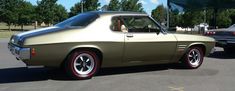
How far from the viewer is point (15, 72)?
947 centimetres

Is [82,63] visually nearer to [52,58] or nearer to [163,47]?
[52,58]

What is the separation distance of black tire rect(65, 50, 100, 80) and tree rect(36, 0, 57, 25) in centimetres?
5271

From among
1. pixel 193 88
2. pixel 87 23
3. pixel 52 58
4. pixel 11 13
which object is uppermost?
pixel 11 13

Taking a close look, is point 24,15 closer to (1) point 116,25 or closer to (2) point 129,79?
(1) point 116,25

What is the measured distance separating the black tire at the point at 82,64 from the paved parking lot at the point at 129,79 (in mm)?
157

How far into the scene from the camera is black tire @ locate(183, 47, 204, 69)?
33.0ft

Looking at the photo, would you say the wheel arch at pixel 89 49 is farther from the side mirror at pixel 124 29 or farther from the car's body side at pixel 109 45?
the side mirror at pixel 124 29

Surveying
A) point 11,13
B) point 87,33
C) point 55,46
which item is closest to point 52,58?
point 55,46

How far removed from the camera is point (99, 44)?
842cm

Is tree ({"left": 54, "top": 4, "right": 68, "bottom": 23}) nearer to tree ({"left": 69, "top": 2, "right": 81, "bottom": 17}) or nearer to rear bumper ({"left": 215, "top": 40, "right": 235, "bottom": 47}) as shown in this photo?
tree ({"left": 69, "top": 2, "right": 81, "bottom": 17})

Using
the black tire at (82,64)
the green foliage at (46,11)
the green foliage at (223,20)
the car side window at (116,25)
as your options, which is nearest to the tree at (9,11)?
the green foliage at (46,11)

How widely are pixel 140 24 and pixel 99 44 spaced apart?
1281mm

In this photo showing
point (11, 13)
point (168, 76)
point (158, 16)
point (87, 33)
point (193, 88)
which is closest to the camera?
point (193, 88)

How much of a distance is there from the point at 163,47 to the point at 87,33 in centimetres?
192
